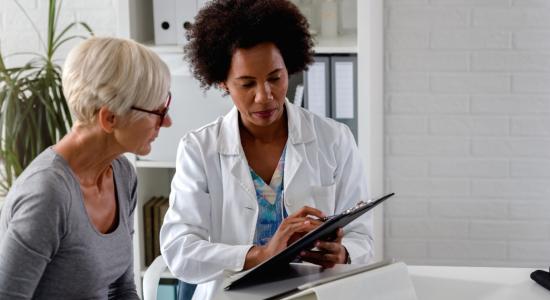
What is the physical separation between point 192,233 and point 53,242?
1.69 feet

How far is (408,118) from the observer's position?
3.12 m

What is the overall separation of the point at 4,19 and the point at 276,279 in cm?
227

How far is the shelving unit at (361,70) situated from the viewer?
107 inches

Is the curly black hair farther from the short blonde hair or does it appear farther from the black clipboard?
the black clipboard

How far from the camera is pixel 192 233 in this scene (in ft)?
6.50

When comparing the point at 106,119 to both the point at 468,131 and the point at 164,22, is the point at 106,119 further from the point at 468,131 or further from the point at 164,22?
the point at 468,131

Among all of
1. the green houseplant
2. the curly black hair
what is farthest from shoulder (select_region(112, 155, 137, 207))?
the green houseplant

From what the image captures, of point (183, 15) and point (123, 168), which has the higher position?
point (183, 15)

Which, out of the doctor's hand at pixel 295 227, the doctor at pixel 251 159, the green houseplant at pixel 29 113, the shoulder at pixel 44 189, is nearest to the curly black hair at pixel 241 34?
the doctor at pixel 251 159

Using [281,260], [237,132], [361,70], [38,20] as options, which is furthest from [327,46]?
[281,260]

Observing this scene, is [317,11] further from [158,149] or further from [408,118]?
[158,149]

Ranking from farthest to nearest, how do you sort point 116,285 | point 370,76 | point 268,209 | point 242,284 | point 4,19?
point 4,19
point 370,76
point 268,209
point 116,285
point 242,284

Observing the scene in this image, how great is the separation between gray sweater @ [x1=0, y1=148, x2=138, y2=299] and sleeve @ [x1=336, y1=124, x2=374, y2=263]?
59 cm

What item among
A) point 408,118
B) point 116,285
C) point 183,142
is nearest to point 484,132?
point 408,118
